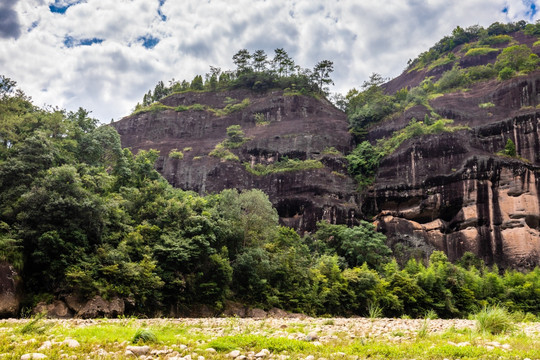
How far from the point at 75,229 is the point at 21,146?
715 centimetres

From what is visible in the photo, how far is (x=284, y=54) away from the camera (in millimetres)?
75750

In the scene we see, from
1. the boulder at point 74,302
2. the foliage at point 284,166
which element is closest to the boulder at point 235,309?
the boulder at point 74,302

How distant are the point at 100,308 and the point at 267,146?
41.6m

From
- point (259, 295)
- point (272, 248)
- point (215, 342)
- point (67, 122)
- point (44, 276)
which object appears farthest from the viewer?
point (67, 122)

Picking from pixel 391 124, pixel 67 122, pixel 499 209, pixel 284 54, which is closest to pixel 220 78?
pixel 284 54

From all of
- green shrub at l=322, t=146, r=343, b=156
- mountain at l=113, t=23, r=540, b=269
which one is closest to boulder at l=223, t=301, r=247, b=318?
mountain at l=113, t=23, r=540, b=269

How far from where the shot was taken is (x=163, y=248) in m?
22.8

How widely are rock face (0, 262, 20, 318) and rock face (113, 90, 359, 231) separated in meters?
32.9

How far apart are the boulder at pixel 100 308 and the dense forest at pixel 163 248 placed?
36 cm

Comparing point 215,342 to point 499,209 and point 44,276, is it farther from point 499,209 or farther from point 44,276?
point 499,209

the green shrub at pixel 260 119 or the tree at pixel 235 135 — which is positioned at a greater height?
the green shrub at pixel 260 119

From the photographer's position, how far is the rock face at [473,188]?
41.7m

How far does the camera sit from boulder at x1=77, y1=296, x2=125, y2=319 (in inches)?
722

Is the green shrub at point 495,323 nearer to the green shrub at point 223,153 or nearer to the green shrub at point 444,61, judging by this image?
the green shrub at point 223,153
